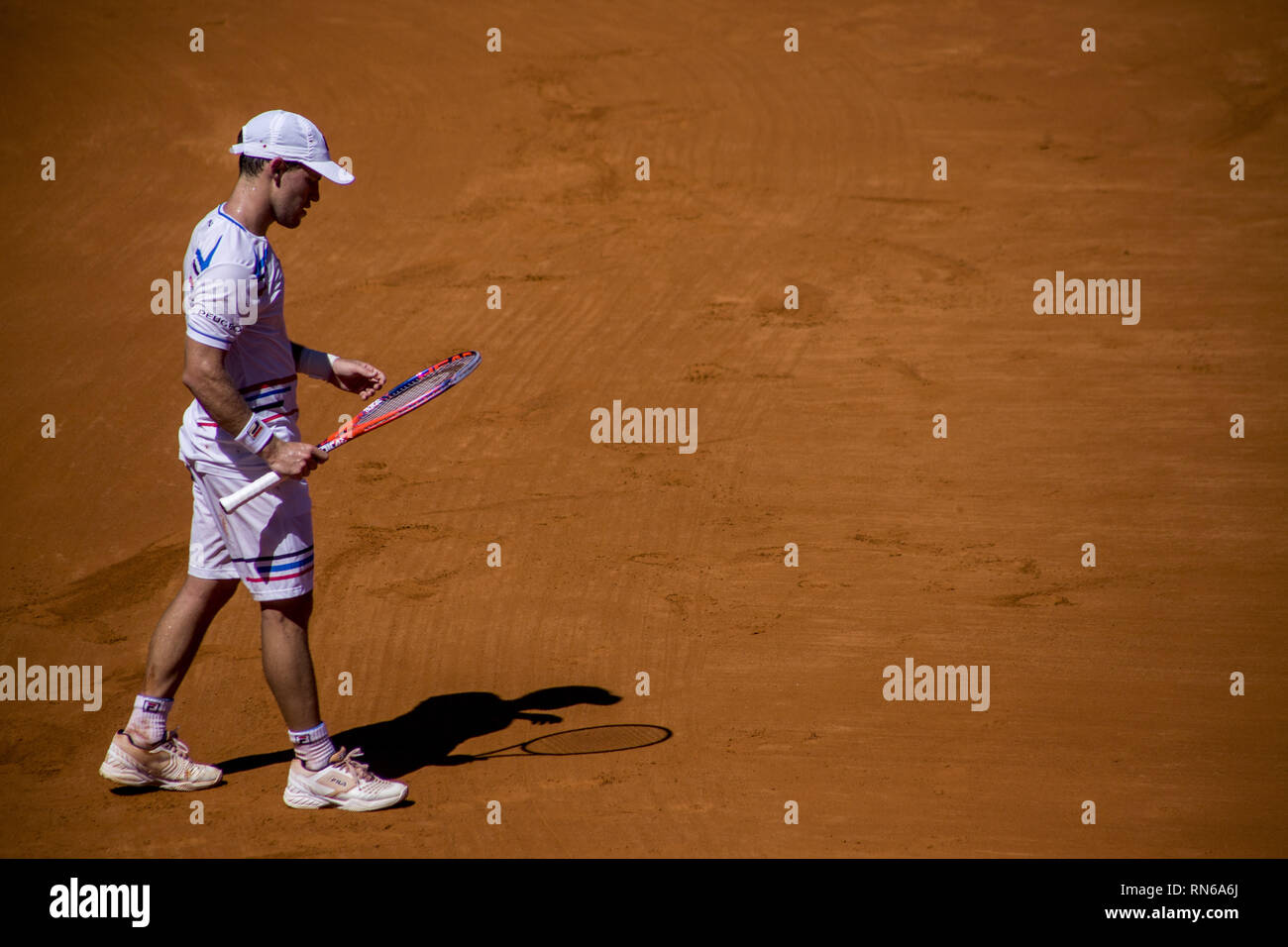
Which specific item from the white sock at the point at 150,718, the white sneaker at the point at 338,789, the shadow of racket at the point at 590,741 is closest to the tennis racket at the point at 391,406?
the white sock at the point at 150,718

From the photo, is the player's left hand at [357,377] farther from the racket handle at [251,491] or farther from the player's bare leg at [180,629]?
the player's bare leg at [180,629]

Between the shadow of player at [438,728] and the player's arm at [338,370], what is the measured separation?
1478 millimetres

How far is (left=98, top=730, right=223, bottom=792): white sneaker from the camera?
511 centimetres

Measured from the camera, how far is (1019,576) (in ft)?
23.0

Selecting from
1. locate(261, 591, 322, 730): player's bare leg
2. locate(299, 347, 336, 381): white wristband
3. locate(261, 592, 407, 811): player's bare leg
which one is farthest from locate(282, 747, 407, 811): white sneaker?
locate(299, 347, 336, 381): white wristband

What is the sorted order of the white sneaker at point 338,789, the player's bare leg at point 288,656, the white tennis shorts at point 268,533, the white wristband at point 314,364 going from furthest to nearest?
1. the white wristband at point 314,364
2. the white sneaker at point 338,789
3. the player's bare leg at point 288,656
4. the white tennis shorts at point 268,533

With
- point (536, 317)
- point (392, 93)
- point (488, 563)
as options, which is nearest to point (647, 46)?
point (392, 93)

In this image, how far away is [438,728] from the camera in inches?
229

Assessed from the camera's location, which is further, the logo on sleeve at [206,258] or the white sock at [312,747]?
the white sock at [312,747]

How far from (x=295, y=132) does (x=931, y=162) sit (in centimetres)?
818

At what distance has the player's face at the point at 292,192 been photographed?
4.75 meters

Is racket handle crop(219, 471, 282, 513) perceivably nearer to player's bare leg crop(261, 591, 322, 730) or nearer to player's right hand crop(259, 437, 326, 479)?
player's right hand crop(259, 437, 326, 479)

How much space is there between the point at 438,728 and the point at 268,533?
4.67ft

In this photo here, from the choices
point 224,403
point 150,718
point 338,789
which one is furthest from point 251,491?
point 338,789
